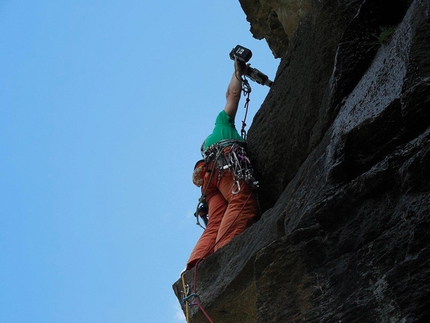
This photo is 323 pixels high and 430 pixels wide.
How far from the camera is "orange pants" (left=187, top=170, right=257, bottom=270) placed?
15.9ft

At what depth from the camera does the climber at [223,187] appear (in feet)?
16.1

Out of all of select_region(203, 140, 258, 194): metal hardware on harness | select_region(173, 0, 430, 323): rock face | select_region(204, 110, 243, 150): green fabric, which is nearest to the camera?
select_region(173, 0, 430, 323): rock face

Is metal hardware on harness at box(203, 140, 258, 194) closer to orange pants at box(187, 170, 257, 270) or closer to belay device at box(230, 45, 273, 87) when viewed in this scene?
orange pants at box(187, 170, 257, 270)

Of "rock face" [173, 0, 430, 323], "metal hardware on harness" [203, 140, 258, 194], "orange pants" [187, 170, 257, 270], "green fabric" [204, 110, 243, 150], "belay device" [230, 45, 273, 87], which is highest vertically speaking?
"belay device" [230, 45, 273, 87]

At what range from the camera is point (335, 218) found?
3102mm

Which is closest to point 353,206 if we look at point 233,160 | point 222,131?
point 233,160

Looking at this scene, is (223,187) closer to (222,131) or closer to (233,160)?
(233,160)

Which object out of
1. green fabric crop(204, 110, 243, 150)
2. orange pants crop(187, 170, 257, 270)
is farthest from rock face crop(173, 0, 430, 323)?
green fabric crop(204, 110, 243, 150)

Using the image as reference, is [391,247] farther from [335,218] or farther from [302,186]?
[302,186]

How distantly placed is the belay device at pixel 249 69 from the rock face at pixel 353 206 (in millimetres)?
1948

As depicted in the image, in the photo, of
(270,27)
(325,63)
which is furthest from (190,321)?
(270,27)

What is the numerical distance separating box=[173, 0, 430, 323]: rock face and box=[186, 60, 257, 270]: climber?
1.60ft

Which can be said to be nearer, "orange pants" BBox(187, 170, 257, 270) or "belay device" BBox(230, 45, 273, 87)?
"orange pants" BBox(187, 170, 257, 270)

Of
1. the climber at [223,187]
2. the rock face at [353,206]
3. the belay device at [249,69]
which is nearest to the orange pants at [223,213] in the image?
the climber at [223,187]
